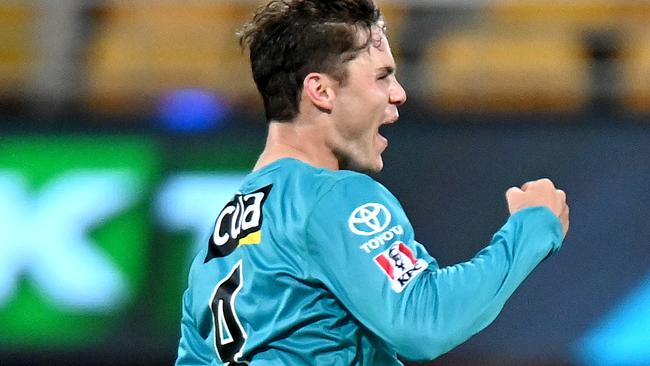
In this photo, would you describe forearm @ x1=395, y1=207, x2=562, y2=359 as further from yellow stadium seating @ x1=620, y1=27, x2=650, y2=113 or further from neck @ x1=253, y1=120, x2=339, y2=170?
yellow stadium seating @ x1=620, y1=27, x2=650, y2=113

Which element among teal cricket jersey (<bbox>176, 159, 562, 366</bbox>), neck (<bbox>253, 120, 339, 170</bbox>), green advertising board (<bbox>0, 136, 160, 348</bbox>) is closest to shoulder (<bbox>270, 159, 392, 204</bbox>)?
teal cricket jersey (<bbox>176, 159, 562, 366</bbox>)

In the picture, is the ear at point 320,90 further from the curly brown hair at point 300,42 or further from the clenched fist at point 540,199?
the clenched fist at point 540,199

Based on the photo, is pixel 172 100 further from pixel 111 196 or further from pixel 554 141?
pixel 554 141

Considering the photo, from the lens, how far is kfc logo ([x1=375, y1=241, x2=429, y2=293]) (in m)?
2.79

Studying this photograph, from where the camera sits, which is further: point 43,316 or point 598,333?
point 43,316

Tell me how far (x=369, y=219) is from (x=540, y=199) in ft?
1.28

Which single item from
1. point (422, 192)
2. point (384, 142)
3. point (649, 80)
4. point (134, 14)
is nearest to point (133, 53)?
point (134, 14)

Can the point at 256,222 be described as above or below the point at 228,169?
above

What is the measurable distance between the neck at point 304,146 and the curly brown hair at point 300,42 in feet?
0.11

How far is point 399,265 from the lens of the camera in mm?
2818

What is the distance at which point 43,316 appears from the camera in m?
6.39

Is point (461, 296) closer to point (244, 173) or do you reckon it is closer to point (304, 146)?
point (304, 146)

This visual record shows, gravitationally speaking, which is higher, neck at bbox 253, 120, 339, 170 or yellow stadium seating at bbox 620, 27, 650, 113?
neck at bbox 253, 120, 339, 170

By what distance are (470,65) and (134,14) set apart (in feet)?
6.74
